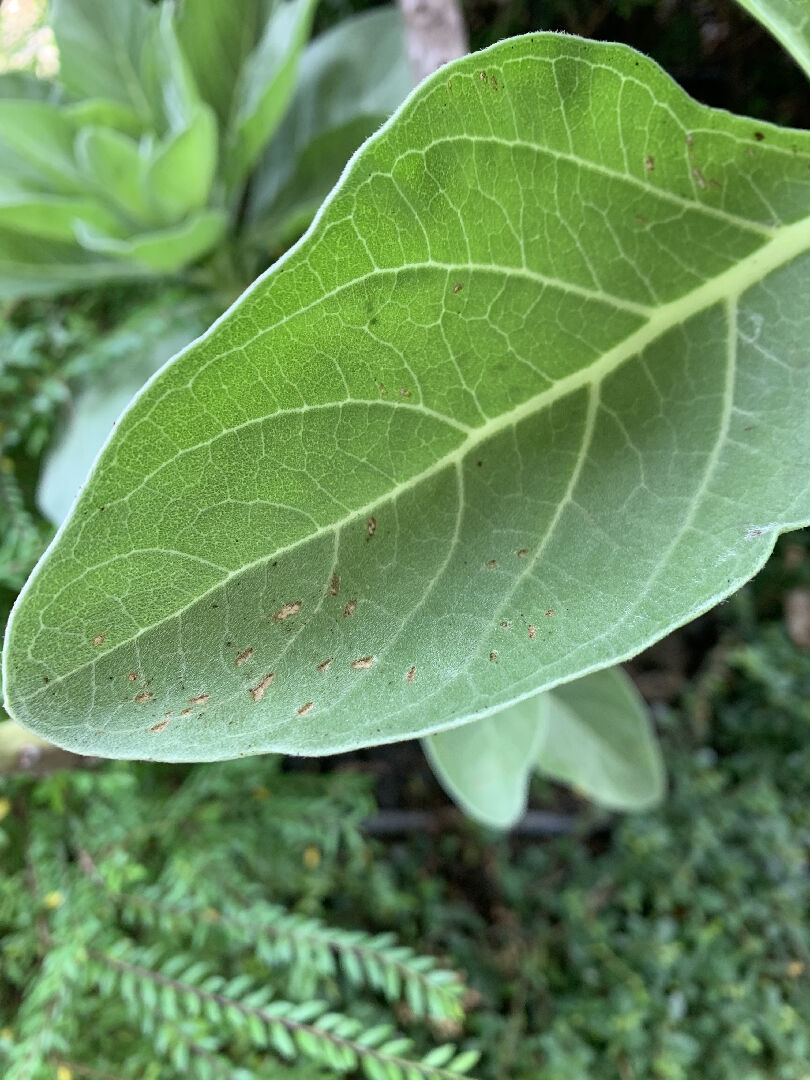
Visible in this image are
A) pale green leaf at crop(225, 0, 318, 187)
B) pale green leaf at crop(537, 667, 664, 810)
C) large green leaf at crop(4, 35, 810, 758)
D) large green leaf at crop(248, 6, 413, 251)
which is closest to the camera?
large green leaf at crop(4, 35, 810, 758)

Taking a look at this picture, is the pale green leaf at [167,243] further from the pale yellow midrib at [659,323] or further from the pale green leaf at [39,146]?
the pale yellow midrib at [659,323]

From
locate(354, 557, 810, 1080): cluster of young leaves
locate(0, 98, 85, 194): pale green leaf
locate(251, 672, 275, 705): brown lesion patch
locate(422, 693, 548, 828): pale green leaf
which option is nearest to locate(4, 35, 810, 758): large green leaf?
locate(251, 672, 275, 705): brown lesion patch

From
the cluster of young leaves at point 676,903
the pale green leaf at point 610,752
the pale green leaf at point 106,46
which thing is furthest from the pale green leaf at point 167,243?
the cluster of young leaves at point 676,903

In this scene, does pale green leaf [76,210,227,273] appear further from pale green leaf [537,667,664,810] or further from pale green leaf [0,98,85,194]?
pale green leaf [537,667,664,810]

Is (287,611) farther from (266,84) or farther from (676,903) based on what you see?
(676,903)

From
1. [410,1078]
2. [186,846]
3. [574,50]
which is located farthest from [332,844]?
[574,50]

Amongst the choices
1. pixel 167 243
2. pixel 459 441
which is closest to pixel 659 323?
pixel 459 441

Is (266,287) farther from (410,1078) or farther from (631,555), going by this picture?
(410,1078)
